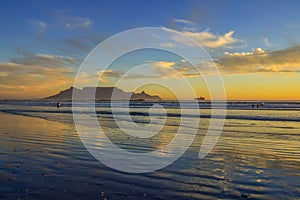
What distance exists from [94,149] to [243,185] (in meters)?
7.09

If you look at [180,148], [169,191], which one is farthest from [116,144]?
[169,191]

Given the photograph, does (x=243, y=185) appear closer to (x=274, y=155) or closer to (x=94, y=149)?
(x=274, y=155)

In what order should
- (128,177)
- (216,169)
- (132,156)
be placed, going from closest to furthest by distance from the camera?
(128,177) < (216,169) < (132,156)

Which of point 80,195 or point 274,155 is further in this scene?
point 274,155

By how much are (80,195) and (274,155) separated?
8087 mm

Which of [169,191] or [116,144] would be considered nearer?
[169,191]

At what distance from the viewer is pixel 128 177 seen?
8062mm

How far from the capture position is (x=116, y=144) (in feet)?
47.2

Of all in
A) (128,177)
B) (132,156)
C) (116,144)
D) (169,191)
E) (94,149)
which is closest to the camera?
(169,191)

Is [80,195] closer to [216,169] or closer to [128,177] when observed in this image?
[128,177]

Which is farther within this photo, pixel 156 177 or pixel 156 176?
pixel 156 176

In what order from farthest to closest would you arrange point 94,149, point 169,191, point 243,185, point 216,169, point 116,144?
point 116,144
point 94,149
point 216,169
point 243,185
point 169,191

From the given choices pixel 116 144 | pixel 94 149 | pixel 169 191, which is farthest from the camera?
pixel 116 144

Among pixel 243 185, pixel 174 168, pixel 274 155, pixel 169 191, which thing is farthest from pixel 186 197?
pixel 274 155
